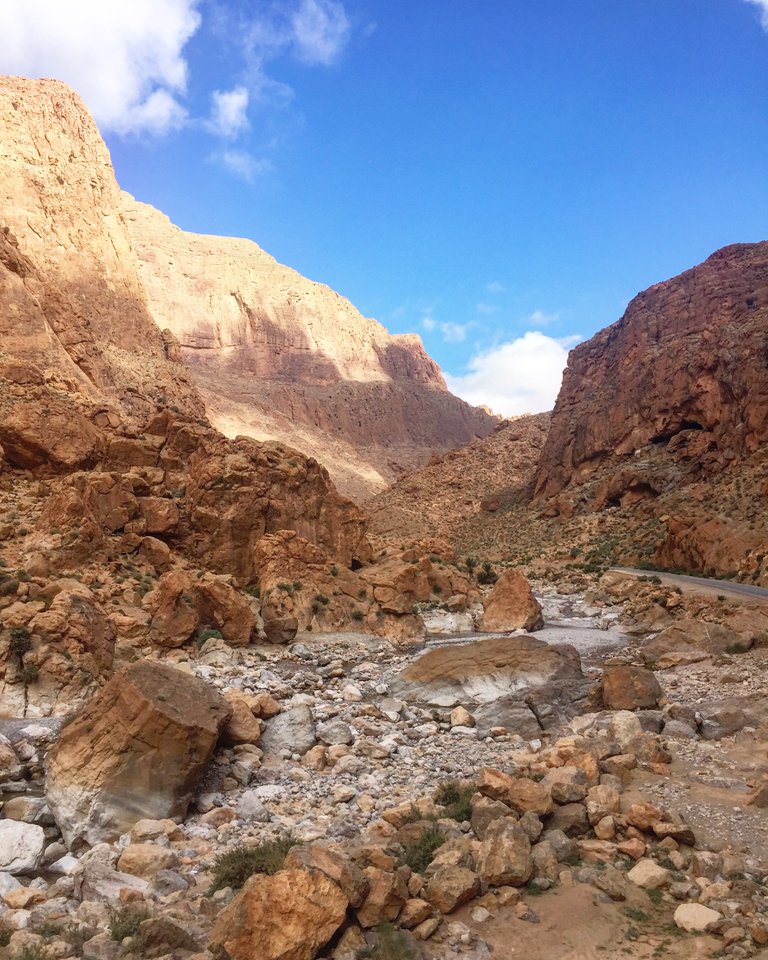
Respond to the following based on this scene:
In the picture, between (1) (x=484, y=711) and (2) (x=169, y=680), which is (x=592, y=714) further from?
(2) (x=169, y=680)

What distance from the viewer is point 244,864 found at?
21.1 feet

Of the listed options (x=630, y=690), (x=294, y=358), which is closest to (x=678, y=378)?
(x=630, y=690)

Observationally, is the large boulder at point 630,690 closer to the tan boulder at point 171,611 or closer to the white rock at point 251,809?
the white rock at point 251,809

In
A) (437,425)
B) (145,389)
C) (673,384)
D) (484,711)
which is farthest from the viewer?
(437,425)

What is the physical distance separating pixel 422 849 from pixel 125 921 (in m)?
2.80

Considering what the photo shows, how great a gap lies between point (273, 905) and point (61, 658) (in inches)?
349

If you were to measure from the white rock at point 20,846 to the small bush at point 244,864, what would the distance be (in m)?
2.09

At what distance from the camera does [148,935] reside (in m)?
5.27

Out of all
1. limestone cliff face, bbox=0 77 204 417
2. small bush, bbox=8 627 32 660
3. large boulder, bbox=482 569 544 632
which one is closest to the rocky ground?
small bush, bbox=8 627 32 660

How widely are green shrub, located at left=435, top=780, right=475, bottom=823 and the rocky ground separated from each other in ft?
0.09

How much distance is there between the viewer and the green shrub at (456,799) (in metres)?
7.64

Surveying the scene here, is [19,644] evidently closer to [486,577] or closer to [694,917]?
[694,917]

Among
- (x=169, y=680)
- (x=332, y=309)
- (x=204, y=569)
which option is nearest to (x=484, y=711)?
(x=169, y=680)

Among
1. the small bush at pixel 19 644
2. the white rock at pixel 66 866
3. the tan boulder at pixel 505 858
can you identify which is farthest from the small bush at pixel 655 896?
the small bush at pixel 19 644
